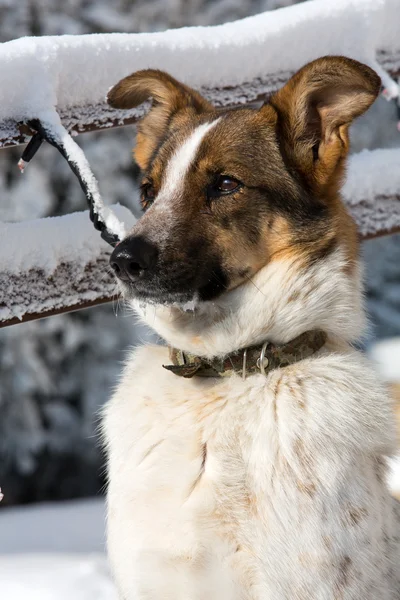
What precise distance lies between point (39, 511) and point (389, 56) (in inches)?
146

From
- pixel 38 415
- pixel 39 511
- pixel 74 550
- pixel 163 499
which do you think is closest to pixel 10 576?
pixel 74 550

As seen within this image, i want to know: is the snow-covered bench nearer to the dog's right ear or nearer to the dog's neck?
the dog's right ear

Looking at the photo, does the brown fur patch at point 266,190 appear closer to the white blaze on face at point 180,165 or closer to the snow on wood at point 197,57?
the white blaze on face at point 180,165

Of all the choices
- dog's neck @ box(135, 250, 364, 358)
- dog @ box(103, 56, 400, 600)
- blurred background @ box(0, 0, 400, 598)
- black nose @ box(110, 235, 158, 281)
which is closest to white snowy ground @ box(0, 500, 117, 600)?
blurred background @ box(0, 0, 400, 598)

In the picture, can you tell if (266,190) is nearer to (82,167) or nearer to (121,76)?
(82,167)

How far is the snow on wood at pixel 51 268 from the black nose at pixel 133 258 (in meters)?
0.66

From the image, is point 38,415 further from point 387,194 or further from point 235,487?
point 235,487

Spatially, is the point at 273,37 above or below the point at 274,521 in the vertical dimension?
above

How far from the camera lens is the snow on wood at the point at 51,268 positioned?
9.05 ft

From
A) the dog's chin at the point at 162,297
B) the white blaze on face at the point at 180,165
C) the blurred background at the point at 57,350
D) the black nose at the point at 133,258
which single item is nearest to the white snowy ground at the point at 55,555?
the blurred background at the point at 57,350

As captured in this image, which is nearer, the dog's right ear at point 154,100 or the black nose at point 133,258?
the black nose at point 133,258

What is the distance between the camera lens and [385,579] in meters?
2.18

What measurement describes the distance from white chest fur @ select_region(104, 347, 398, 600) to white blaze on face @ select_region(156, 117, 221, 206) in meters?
0.60

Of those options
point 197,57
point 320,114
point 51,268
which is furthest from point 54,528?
point 320,114
